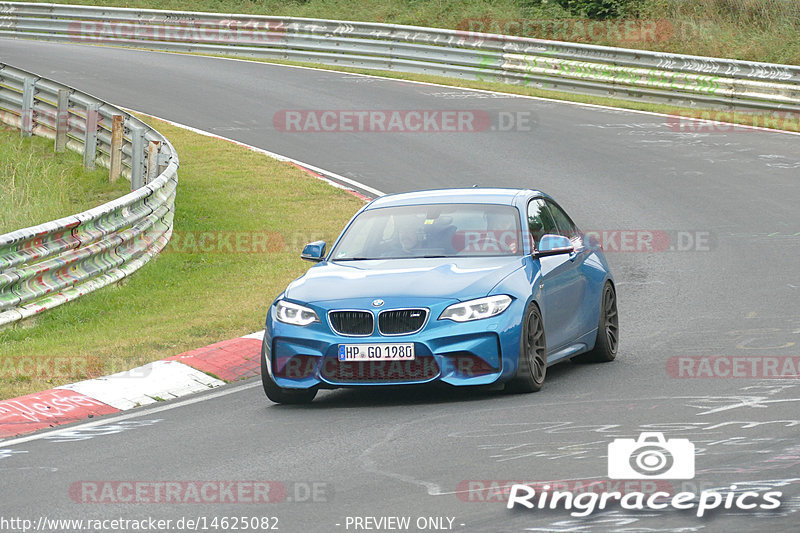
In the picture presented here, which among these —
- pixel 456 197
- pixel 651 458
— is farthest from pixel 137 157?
pixel 651 458

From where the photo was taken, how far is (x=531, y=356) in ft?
32.0

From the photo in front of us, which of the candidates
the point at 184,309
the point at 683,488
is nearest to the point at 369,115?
the point at 184,309

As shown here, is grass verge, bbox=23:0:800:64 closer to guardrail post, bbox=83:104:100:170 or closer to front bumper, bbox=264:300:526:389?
guardrail post, bbox=83:104:100:170

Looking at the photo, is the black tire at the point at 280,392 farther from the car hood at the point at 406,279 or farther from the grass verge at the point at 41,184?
the grass verge at the point at 41,184

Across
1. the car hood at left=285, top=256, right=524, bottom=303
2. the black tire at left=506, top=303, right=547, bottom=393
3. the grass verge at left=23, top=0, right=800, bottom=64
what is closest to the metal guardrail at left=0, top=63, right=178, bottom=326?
the car hood at left=285, top=256, right=524, bottom=303

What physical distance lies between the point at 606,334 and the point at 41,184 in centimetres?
1118

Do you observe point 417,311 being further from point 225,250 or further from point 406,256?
point 225,250

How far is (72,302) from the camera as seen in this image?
1393cm

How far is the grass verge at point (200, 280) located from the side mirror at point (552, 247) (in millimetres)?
3485

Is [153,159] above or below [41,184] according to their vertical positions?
above

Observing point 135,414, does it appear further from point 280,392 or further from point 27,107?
point 27,107

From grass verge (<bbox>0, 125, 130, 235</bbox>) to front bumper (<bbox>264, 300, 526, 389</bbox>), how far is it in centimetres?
785

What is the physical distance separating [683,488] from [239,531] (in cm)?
222

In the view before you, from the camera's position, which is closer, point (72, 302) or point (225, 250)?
point (72, 302)
